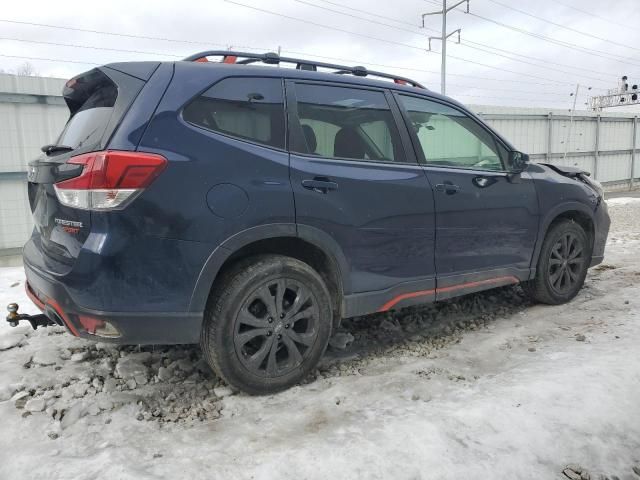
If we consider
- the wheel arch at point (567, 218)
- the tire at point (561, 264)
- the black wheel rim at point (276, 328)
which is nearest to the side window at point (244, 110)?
the black wheel rim at point (276, 328)

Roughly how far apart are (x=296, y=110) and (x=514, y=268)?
2.28m

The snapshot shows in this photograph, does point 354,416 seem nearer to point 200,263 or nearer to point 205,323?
point 205,323

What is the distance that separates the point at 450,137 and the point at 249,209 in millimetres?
2101

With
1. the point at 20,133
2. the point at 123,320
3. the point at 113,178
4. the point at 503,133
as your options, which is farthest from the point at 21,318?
the point at 503,133

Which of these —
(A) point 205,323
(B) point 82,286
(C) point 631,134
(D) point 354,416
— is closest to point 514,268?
(D) point 354,416

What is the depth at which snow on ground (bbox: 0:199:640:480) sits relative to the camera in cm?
225

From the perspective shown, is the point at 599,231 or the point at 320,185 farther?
the point at 599,231

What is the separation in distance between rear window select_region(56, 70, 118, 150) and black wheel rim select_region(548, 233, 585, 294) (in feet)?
12.2

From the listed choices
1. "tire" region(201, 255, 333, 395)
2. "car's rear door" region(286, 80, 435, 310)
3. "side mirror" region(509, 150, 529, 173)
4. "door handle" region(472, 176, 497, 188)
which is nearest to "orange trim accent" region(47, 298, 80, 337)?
"tire" region(201, 255, 333, 395)

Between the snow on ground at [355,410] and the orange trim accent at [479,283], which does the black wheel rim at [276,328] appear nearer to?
the snow on ground at [355,410]

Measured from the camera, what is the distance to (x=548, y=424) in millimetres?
2527

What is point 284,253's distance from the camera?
2984 mm

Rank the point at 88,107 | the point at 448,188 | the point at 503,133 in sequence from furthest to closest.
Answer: the point at 503,133 → the point at 448,188 → the point at 88,107

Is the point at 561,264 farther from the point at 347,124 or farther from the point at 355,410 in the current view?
the point at 355,410
